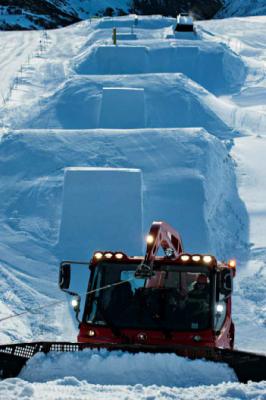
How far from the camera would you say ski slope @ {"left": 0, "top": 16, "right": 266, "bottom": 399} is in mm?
7484

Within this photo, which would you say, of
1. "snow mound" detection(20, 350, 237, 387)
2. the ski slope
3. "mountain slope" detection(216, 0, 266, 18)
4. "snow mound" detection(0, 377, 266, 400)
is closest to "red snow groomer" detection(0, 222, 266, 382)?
"snow mound" detection(20, 350, 237, 387)

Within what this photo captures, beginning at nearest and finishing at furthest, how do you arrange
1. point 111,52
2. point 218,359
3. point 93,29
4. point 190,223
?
point 218,359, point 190,223, point 111,52, point 93,29

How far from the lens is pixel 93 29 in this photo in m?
44.9

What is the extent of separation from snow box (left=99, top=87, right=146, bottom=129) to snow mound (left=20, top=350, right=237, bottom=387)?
16.6m

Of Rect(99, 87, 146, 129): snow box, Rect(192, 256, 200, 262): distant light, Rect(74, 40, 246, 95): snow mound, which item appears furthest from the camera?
Rect(74, 40, 246, 95): snow mound

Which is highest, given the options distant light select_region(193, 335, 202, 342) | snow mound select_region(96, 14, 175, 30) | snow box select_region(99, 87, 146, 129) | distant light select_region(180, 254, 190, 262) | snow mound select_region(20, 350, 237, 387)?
snow mound select_region(96, 14, 175, 30)

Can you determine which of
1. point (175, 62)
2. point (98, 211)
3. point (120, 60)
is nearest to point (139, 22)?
point (175, 62)

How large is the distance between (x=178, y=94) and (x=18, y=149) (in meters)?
7.86

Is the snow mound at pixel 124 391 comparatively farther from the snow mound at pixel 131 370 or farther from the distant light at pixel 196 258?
the distant light at pixel 196 258

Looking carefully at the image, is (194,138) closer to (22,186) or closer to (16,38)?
(22,186)

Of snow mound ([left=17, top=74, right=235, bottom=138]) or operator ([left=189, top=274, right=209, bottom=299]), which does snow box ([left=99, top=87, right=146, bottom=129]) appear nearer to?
snow mound ([left=17, top=74, right=235, bottom=138])

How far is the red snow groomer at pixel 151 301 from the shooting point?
8.28 metres

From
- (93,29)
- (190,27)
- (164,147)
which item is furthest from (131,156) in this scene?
(93,29)

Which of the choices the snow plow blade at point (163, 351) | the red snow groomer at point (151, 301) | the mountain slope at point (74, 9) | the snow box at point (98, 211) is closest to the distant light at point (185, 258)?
the red snow groomer at point (151, 301)
